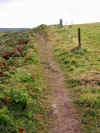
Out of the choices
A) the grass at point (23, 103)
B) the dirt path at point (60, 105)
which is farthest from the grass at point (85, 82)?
the grass at point (23, 103)

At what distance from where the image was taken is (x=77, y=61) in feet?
45.8

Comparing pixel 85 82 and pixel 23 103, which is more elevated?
pixel 85 82

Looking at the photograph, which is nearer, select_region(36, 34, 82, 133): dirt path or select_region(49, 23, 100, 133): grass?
select_region(36, 34, 82, 133): dirt path

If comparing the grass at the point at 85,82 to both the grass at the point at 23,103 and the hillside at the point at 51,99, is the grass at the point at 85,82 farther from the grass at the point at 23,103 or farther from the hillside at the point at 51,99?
the grass at the point at 23,103

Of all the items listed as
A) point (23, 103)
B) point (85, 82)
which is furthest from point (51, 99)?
point (85, 82)

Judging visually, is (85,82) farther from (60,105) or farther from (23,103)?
(23,103)

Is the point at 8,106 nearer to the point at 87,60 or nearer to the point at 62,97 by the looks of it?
the point at 62,97

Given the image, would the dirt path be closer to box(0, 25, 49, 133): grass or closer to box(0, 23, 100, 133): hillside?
box(0, 23, 100, 133): hillside

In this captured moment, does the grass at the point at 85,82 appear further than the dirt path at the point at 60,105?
Yes

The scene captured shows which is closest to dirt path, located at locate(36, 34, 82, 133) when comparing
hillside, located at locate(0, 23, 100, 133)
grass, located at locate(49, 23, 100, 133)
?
hillside, located at locate(0, 23, 100, 133)

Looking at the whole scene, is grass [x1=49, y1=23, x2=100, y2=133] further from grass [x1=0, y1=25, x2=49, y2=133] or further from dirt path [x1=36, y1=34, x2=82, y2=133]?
grass [x1=0, y1=25, x2=49, y2=133]

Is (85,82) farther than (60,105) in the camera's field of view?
Yes

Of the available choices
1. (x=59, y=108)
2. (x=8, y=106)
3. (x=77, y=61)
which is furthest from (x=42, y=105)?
(x=77, y=61)

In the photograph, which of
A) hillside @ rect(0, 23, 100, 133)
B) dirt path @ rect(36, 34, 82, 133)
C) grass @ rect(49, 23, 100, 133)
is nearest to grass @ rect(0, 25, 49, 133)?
hillside @ rect(0, 23, 100, 133)
